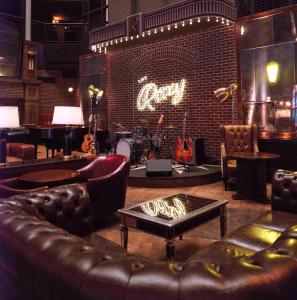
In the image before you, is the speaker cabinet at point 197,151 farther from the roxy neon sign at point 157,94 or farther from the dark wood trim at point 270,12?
the dark wood trim at point 270,12

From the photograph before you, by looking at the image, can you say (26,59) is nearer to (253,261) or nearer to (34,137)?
(34,137)

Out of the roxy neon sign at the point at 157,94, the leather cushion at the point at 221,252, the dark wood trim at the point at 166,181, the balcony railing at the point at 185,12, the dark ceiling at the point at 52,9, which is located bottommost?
the dark wood trim at the point at 166,181

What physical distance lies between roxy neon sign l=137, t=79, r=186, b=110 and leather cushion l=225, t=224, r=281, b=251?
18.2ft

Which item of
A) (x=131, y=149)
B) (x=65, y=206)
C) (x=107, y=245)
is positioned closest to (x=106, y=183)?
(x=65, y=206)

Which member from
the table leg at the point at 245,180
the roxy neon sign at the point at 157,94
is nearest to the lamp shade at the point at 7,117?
the table leg at the point at 245,180

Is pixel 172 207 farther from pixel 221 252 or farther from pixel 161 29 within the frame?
pixel 161 29

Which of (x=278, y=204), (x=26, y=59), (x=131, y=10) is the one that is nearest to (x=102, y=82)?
(x=131, y=10)

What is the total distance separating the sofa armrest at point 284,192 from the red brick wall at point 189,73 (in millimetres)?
4018

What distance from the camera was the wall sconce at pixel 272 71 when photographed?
629cm

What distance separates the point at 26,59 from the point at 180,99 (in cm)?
792

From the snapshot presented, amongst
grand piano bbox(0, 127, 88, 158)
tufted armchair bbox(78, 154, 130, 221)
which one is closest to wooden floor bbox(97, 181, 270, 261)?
tufted armchair bbox(78, 154, 130, 221)

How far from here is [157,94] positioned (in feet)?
26.6

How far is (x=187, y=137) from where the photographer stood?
755 cm

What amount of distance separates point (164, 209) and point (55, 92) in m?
13.7
